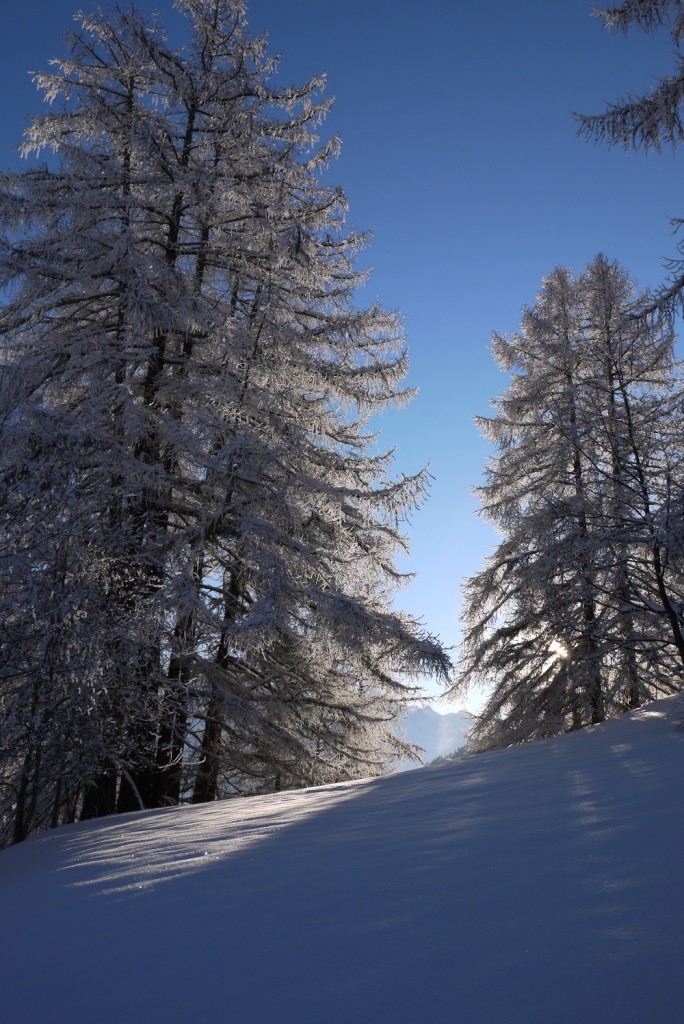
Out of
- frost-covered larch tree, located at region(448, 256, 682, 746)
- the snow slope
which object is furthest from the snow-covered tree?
the snow slope

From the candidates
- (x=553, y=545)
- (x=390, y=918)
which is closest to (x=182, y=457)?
(x=553, y=545)

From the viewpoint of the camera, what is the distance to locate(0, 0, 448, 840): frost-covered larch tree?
22.7 ft

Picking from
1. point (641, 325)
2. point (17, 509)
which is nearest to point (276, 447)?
point (17, 509)

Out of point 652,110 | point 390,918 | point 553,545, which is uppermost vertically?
point 652,110

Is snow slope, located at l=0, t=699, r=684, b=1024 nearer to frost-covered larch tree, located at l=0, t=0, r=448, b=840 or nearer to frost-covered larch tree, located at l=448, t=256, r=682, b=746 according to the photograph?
frost-covered larch tree, located at l=0, t=0, r=448, b=840

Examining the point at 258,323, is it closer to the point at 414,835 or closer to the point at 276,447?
the point at 276,447

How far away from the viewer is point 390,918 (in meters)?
2.21

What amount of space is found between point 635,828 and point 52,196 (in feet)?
33.7

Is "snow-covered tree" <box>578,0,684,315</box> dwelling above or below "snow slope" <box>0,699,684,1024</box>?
above

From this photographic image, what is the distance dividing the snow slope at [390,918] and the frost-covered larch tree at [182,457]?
3031mm

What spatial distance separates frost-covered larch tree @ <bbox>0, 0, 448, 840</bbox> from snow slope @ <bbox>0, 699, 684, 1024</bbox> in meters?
3.03

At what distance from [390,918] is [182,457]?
704cm

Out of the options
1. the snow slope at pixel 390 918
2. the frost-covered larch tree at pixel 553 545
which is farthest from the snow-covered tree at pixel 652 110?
the snow slope at pixel 390 918

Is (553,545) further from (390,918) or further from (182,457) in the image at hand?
(390,918)
